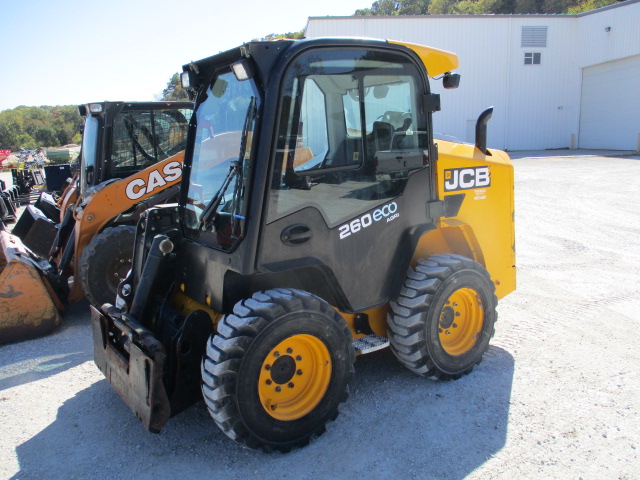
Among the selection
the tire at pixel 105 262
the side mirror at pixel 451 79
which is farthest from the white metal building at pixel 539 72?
the side mirror at pixel 451 79

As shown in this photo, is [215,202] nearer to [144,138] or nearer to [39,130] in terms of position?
[144,138]

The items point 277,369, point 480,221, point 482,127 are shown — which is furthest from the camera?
point 480,221

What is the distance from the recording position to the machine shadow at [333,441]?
9.84ft

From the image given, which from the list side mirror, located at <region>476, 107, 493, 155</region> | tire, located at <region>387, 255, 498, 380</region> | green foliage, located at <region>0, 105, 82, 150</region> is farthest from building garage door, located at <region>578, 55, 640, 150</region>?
green foliage, located at <region>0, 105, 82, 150</region>

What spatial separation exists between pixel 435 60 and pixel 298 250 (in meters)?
1.79

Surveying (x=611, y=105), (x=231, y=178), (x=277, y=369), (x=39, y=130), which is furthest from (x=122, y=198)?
(x=39, y=130)

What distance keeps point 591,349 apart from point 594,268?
278cm

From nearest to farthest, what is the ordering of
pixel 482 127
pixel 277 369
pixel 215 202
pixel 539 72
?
1. pixel 277 369
2. pixel 215 202
3. pixel 482 127
4. pixel 539 72

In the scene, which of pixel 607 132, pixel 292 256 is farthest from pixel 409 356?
pixel 607 132

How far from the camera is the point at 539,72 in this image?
28.9 m

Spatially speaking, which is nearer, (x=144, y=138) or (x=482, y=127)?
(x=482, y=127)

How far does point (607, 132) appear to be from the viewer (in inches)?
1091

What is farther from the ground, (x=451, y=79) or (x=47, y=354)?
(x=451, y=79)

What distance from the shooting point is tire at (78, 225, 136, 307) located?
5.57 meters
